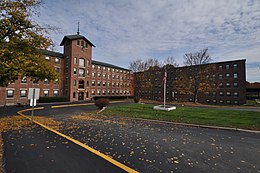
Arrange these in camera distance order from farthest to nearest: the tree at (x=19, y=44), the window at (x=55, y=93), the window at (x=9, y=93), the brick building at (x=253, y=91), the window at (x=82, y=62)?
1. the brick building at (x=253, y=91)
2. the window at (x=82, y=62)
3. the window at (x=55, y=93)
4. the window at (x=9, y=93)
5. the tree at (x=19, y=44)

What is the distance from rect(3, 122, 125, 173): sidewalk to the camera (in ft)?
13.0

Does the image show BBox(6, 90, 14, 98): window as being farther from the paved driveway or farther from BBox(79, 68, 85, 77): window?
the paved driveway

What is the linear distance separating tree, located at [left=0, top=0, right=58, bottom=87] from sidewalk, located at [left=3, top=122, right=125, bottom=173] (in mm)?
4005

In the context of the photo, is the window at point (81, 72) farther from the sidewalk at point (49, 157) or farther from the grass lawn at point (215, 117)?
the sidewalk at point (49, 157)

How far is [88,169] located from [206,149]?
462cm

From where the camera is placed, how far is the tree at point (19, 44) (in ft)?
26.2

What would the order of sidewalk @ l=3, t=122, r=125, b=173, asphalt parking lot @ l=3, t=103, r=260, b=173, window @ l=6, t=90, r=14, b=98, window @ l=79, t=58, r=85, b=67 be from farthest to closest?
1. window @ l=79, t=58, r=85, b=67
2. window @ l=6, t=90, r=14, b=98
3. asphalt parking lot @ l=3, t=103, r=260, b=173
4. sidewalk @ l=3, t=122, r=125, b=173

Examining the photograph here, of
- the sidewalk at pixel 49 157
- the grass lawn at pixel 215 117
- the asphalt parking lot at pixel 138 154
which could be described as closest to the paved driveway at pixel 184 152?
the asphalt parking lot at pixel 138 154

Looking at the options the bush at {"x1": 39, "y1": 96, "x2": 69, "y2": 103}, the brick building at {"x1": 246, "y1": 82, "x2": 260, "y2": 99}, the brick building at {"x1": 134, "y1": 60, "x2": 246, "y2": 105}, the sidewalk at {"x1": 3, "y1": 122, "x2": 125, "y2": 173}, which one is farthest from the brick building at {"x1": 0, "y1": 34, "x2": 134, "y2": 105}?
the brick building at {"x1": 246, "y1": 82, "x2": 260, "y2": 99}

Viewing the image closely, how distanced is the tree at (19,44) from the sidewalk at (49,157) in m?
4.00

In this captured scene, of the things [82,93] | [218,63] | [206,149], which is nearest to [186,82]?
[218,63]

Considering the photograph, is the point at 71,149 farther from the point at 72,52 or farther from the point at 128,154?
the point at 72,52

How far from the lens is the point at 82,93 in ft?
134

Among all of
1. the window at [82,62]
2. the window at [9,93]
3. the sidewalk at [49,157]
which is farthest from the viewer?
the window at [82,62]
